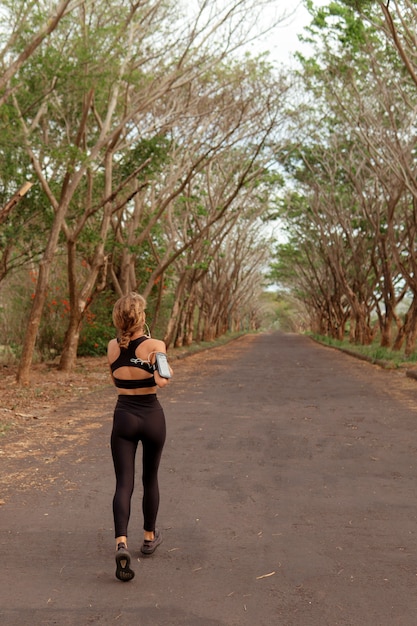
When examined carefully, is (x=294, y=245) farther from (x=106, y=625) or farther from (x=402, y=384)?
(x=106, y=625)

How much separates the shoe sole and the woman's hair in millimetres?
1249

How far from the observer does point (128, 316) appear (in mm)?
4523

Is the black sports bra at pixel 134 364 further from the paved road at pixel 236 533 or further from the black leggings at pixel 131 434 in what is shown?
the paved road at pixel 236 533

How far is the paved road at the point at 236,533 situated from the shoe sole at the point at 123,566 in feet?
0.17

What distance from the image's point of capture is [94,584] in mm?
4094

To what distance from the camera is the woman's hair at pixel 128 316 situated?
4527 mm

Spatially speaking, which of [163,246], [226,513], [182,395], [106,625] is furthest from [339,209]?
[106,625]

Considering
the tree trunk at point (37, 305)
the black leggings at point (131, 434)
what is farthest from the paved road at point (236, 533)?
the tree trunk at point (37, 305)

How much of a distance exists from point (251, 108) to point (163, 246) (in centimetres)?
859

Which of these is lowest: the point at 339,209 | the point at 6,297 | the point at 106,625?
the point at 106,625

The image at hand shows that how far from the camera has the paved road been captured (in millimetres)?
3775

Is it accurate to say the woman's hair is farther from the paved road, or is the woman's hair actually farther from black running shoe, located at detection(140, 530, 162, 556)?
the paved road

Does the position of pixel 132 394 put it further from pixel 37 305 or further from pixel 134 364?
pixel 37 305

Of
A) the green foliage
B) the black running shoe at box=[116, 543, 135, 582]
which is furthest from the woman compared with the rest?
the green foliage
